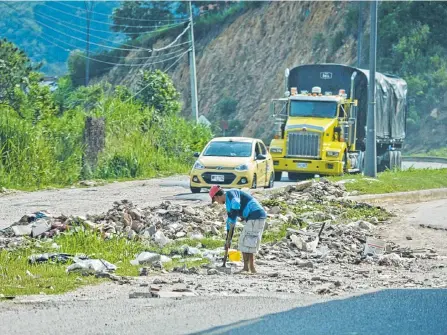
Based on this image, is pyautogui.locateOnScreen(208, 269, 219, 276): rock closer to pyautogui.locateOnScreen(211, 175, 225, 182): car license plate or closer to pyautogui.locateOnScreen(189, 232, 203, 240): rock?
pyautogui.locateOnScreen(189, 232, 203, 240): rock

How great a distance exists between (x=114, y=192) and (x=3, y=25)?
14553 centimetres

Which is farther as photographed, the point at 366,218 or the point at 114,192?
the point at 114,192

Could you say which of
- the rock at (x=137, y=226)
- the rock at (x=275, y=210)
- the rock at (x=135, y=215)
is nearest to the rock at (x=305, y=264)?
the rock at (x=137, y=226)

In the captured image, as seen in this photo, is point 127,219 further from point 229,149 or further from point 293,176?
point 293,176

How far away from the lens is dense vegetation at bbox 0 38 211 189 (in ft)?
111

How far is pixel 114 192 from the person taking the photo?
106ft

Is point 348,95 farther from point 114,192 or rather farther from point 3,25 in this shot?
point 3,25

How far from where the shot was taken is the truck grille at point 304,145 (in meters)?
37.2

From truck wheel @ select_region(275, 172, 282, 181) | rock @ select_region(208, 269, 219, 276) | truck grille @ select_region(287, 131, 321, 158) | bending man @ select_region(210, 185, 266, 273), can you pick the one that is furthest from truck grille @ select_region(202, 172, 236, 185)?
rock @ select_region(208, 269, 219, 276)

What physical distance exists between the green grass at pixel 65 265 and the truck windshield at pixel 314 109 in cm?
1970

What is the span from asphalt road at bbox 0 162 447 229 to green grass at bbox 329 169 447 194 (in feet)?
12.7

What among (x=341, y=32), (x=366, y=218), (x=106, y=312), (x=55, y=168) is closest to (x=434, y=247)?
(x=366, y=218)

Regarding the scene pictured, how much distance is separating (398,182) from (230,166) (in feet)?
15.2

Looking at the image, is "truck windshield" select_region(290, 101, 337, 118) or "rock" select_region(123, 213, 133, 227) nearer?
"rock" select_region(123, 213, 133, 227)
